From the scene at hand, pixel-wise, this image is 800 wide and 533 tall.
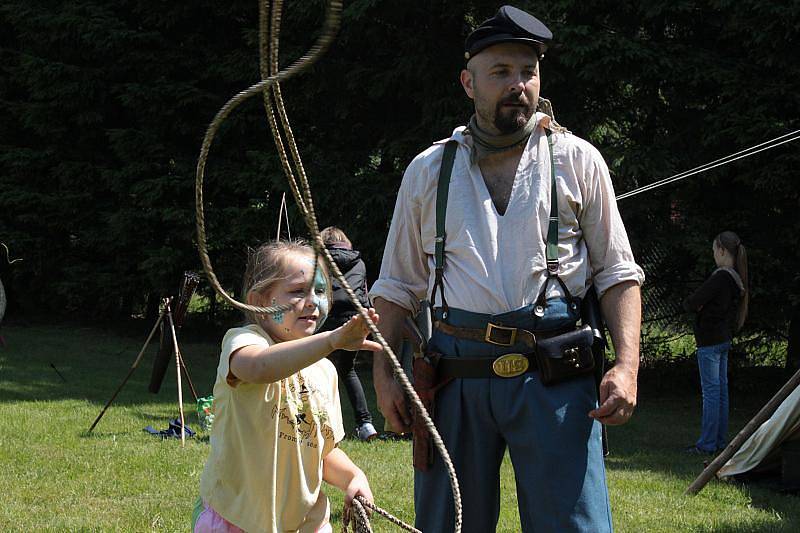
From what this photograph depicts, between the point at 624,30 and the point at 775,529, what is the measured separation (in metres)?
7.22

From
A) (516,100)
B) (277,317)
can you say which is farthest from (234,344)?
(516,100)

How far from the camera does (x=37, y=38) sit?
57.0 feet

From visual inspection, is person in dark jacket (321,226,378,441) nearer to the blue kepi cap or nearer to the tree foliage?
the tree foliage

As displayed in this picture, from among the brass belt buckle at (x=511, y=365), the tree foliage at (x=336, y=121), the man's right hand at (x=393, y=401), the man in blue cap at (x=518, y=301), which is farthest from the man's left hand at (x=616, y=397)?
the tree foliage at (x=336, y=121)

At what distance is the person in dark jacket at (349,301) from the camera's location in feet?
26.0

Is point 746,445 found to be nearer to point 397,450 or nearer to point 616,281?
point 397,450

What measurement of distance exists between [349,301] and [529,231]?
5400 mm

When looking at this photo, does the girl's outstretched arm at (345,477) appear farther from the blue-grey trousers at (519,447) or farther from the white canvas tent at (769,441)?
the white canvas tent at (769,441)

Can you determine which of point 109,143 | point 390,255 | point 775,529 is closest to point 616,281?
point 390,255

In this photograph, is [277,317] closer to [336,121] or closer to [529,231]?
[529,231]

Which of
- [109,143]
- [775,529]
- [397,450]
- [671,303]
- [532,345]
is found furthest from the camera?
[109,143]

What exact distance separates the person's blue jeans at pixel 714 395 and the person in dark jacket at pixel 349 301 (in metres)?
2.74

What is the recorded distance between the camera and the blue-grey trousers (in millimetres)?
2795

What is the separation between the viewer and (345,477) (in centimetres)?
296
